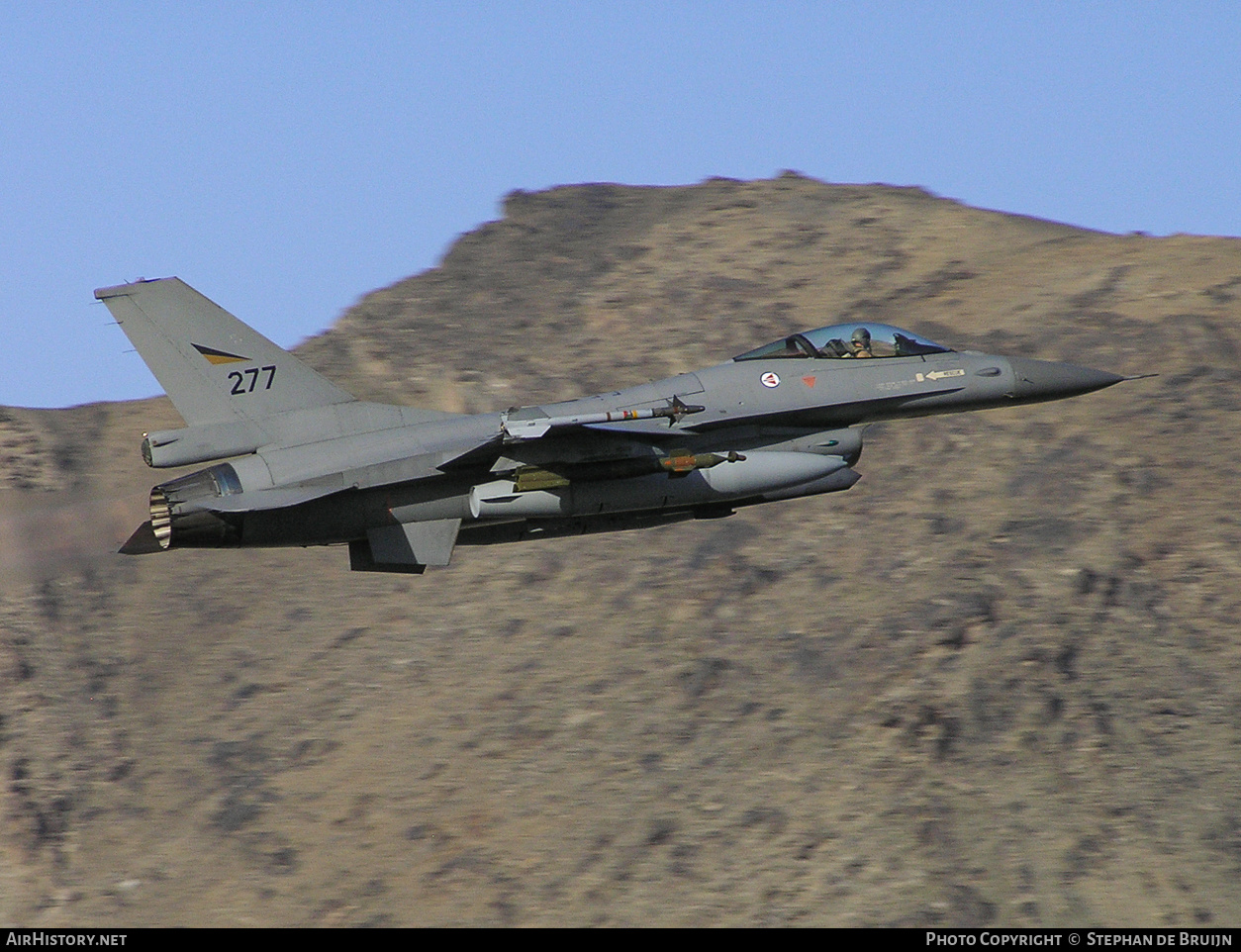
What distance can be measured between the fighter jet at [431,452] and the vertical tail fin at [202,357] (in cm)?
2

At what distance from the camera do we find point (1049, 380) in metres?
24.4

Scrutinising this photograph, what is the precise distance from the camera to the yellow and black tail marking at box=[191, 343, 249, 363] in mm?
21922

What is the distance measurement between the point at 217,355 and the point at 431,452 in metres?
Result: 3.36

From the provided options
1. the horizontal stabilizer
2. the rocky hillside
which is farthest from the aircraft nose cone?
the horizontal stabilizer

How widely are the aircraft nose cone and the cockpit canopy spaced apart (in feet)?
4.18

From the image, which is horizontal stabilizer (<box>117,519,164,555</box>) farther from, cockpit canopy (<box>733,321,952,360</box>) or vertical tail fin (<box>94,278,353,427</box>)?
cockpit canopy (<box>733,321,952,360</box>)

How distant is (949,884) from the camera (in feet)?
95.4

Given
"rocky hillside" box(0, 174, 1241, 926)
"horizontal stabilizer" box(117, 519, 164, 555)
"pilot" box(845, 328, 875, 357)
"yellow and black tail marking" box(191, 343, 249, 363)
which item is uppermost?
"yellow and black tail marking" box(191, 343, 249, 363)

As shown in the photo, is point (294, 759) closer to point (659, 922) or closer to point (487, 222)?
point (659, 922)

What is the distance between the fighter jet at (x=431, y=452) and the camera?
21.2 m

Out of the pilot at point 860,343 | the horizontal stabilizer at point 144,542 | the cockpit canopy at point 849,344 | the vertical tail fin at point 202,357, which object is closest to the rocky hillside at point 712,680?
the horizontal stabilizer at point 144,542

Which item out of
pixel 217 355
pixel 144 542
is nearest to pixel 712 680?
pixel 217 355

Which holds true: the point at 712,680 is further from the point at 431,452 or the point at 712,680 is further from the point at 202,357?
the point at 202,357

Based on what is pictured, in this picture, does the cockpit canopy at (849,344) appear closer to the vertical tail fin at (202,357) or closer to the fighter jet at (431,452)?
the fighter jet at (431,452)
